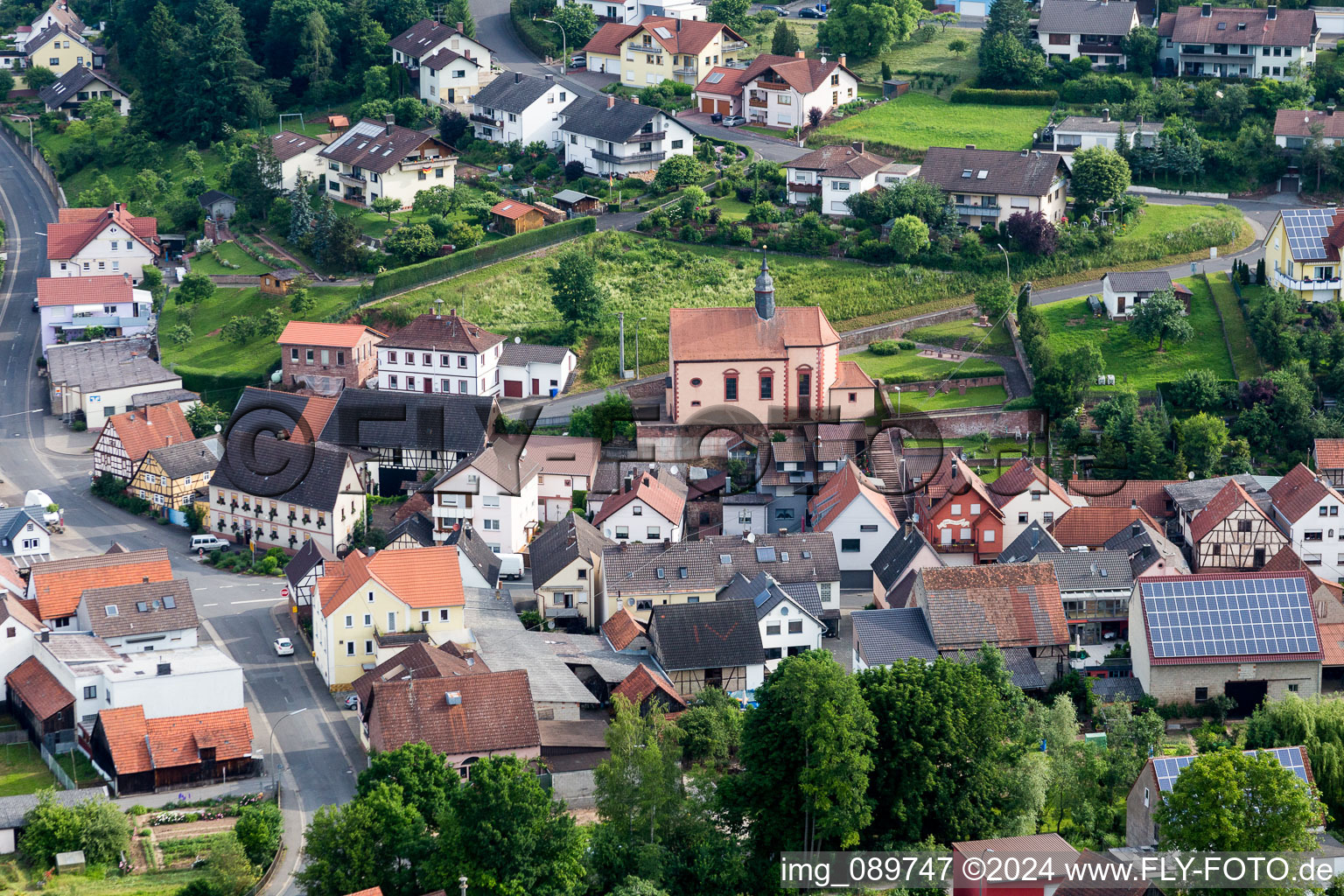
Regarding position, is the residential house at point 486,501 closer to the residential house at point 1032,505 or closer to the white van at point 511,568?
the white van at point 511,568

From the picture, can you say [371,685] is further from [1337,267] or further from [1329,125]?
[1329,125]

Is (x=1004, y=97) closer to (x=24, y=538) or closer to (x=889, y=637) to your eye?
(x=889, y=637)

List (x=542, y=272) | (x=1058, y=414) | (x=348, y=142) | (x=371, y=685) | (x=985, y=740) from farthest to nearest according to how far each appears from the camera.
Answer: (x=348, y=142) → (x=542, y=272) → (x=1058, y=414) → (x=371, y=685) → (x=985, y=740)

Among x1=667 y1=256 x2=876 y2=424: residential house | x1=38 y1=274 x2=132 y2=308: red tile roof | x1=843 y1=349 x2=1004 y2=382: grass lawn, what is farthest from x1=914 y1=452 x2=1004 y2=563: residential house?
x1=38 y1=274 x2=132 y2=308: red tile roof

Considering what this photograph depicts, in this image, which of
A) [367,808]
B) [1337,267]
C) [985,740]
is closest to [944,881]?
[985,740]

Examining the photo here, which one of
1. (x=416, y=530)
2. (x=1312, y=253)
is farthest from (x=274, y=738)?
(x=1312, y=253)

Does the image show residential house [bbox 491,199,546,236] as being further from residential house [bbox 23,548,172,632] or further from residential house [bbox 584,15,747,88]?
residential house [bbox 23,548,172,632]

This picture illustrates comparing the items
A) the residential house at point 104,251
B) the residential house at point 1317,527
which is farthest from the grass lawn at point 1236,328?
the residential house at point 104,251
